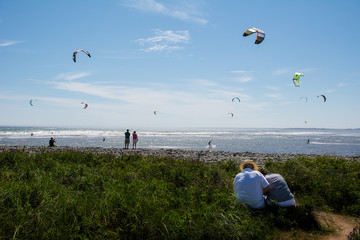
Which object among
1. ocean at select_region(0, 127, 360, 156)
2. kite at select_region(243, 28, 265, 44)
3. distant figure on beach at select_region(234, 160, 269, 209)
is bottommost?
ocean at select_region(0, 127, 360, 156)

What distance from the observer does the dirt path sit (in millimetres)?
4995

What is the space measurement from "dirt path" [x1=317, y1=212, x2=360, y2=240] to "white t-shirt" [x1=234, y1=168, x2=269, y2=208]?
1.29 m

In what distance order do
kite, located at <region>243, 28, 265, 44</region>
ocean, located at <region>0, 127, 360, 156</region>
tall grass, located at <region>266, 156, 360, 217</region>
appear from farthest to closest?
1. ocean, located at <region>0, 127, 360, 156</region>
2. kite, located at <region>243, 28, 265, 44</region>
3. tall grass, located at <region>266, 156, 360, 217</region>

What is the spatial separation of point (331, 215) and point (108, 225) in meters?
5.22

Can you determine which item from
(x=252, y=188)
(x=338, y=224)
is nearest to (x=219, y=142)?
(x=338, y=224)

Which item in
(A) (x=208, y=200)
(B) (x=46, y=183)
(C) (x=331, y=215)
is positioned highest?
(B) (x=46, y=183)

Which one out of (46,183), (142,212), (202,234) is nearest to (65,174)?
(46,183)

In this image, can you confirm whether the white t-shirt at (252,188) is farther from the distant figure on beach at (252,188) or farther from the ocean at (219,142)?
the ocean at (219,142)

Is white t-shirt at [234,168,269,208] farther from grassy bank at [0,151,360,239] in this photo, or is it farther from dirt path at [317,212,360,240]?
dirt path at [317,212,360,240]

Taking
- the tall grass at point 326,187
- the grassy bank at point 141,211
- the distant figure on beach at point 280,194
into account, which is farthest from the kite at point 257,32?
the distant figure on beach at point 280,194

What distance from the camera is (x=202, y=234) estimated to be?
4.21 meters

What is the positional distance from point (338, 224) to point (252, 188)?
2.12 meters

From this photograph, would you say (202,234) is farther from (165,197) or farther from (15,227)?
(15,227)

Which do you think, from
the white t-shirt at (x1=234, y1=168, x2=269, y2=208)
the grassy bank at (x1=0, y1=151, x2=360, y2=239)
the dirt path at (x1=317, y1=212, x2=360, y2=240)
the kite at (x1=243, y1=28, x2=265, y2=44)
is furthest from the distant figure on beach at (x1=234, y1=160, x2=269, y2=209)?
the kite at (x1=243, y1=28, x2=265, y2=44)
